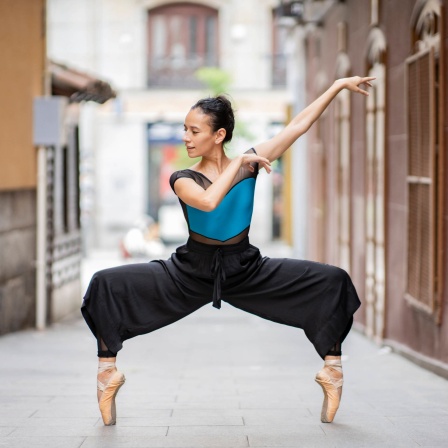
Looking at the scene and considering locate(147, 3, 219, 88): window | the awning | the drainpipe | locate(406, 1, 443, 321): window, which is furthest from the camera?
locate(147, 3, 219, 88): window

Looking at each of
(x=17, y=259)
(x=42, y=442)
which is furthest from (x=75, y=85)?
(x=42, y=442)

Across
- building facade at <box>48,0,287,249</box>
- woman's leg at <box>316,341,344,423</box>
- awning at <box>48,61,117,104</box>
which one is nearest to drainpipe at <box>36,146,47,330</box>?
awning at <box>48,61,117,104</box>

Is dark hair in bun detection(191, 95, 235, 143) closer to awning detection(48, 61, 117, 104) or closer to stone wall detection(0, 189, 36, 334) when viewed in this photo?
stone wall detection(0, 189, 36, 334)

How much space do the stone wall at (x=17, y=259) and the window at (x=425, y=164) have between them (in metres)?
4.24

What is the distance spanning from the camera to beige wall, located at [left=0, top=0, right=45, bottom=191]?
11664 mm

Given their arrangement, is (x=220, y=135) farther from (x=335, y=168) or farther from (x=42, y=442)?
(x=335, y=168)

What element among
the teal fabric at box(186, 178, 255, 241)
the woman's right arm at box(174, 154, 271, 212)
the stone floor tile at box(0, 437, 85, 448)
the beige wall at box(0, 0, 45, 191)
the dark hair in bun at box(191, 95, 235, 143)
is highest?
the beige wall at box(0, 0, 45, 191)

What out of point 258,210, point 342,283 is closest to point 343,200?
point 342,283

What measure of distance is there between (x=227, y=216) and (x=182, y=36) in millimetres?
27898

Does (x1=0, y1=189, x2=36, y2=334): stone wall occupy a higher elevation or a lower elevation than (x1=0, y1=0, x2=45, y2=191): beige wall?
lower

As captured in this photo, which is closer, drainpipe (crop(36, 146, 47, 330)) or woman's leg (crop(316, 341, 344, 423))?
woman's leg (crop(316, 341, 344, 423))

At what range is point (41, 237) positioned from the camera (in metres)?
13.0

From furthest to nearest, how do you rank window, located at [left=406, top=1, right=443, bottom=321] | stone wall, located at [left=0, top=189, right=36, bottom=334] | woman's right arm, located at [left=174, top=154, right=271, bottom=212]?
stone wall, located at [left=0, top=189, right=36, bottom=334] < window, located at [left=406, top=1, right=443, bottom=321] < woman's right arm, located at [left=174, top=154, right=271, bottom=212]

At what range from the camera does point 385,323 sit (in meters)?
11.6
